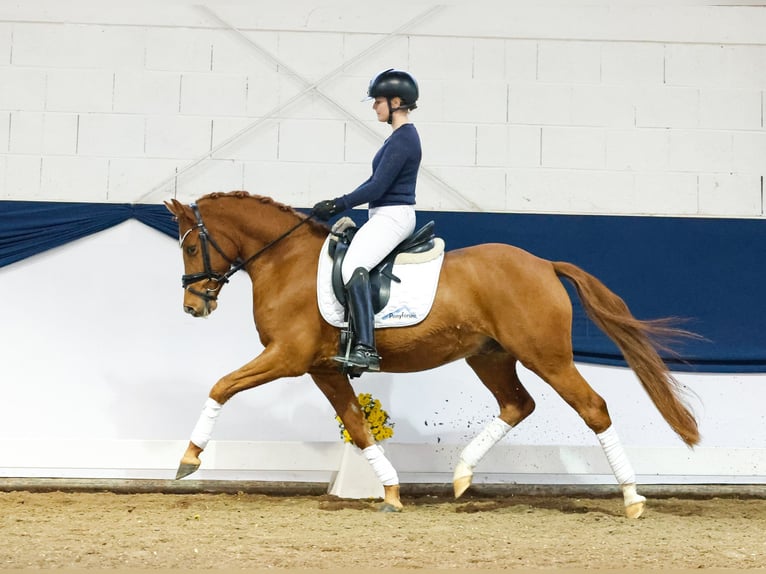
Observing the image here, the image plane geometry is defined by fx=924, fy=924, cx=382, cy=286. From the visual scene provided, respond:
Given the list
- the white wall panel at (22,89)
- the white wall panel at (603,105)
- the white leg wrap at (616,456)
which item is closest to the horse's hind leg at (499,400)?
the white leg wrap at (616,456)

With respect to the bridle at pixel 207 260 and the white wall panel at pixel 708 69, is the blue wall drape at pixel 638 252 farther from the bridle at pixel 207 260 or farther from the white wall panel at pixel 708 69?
the bridle at pixel 207 260

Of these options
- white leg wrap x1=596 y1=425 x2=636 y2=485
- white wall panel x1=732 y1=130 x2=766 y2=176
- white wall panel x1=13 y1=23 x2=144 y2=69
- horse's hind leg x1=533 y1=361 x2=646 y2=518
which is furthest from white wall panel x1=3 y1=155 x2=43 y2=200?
white wall panel x1=732 y1=130 x2=766 y2=176

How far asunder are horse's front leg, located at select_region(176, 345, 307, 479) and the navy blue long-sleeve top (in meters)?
0.82

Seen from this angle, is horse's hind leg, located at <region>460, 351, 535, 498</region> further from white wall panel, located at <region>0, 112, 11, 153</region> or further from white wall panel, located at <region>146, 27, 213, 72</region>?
white wall panel, located at <region>0, 112, 11, 153</region>

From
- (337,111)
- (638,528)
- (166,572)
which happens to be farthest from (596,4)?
(166,572)

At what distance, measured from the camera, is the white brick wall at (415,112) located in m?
6.06

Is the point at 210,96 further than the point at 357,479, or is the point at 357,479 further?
the point at 210,96

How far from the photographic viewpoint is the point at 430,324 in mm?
4629

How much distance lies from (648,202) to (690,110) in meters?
0.69

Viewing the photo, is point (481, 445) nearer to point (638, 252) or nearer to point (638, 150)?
point (638, 252)

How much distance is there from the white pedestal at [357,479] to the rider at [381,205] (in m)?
0.98

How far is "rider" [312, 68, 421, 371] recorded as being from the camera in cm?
447

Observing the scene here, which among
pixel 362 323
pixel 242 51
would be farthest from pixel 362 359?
pixel 242 51

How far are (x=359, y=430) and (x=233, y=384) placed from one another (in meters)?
0.77
